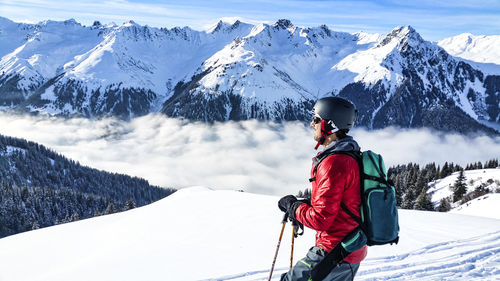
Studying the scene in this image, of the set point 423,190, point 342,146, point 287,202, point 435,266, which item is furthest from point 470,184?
point 342,146

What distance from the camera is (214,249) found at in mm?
11398

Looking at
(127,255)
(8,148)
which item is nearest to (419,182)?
(127,255)

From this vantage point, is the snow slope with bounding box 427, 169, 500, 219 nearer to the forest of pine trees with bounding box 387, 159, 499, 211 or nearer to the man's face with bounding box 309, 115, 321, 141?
the forest of pine trees with bounding box 387, 159, 499, 211

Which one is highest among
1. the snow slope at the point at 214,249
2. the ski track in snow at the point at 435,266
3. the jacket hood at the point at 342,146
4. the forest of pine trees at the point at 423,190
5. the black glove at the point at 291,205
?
the jacket hood at the point at 342,146

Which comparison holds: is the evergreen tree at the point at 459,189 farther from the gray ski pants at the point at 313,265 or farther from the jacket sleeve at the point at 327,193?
the jacket sleeve at the point at 327,193

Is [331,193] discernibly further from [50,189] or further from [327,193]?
[50,189]

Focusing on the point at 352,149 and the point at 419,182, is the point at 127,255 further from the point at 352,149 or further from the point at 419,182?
the point at 419,182

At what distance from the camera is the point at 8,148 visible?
182000 mm

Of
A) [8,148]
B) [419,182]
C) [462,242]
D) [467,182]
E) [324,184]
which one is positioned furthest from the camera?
[8,148]

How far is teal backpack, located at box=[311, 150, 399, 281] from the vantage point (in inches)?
163

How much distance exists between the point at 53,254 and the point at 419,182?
8349cm

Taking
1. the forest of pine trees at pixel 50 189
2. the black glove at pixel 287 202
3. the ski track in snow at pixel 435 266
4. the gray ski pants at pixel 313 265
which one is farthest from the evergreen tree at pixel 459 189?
the forest of pine trees at pixel 50 189

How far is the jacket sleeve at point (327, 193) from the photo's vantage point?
3994 mm

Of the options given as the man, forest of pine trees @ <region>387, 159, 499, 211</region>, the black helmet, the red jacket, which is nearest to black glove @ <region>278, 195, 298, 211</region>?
the man
